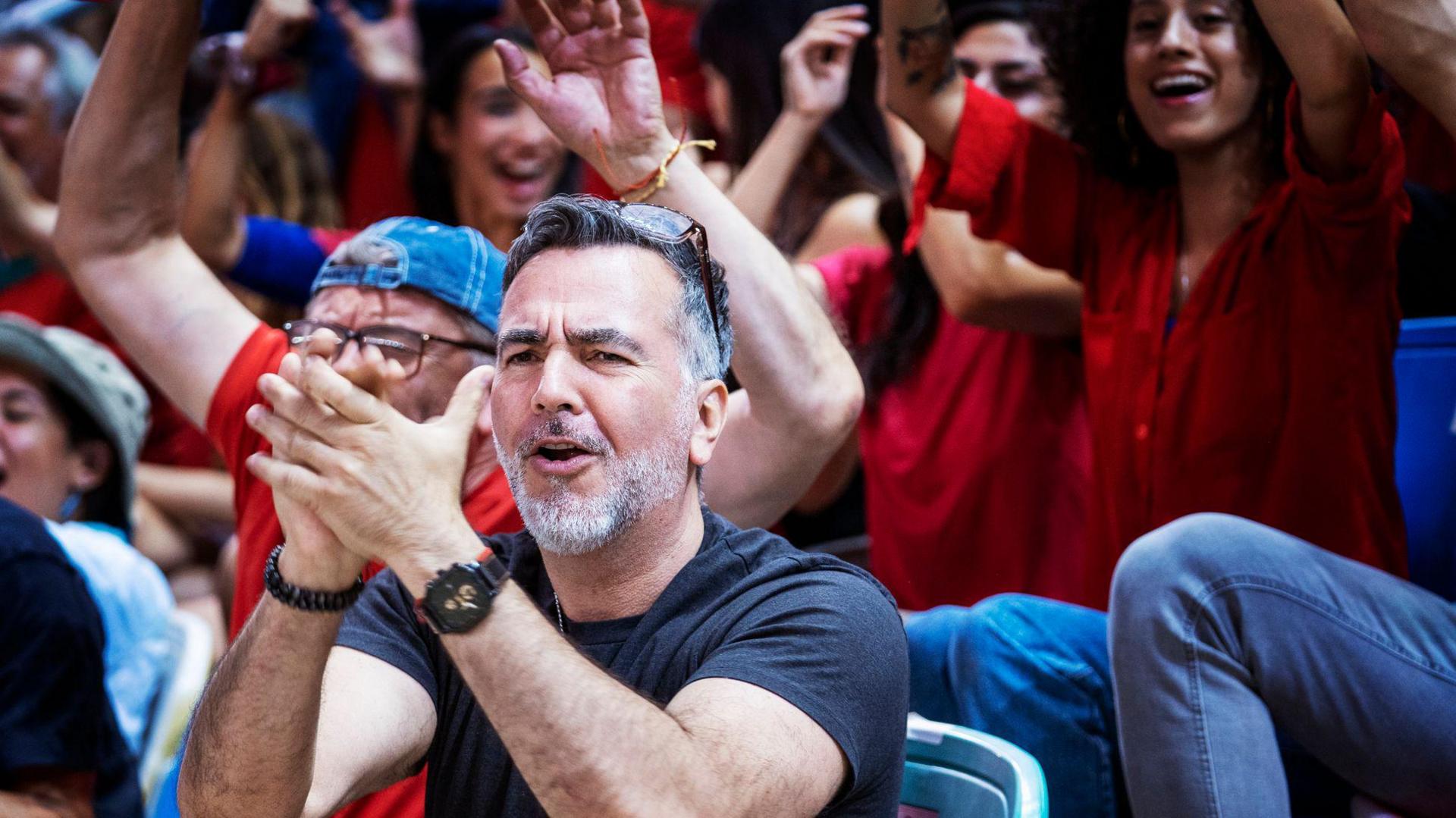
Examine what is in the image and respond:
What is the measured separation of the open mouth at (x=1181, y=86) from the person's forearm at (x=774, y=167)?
2.73ft

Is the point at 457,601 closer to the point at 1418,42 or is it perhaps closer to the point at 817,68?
the point at 1418,42

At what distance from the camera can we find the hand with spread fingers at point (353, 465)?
1342 millimetres

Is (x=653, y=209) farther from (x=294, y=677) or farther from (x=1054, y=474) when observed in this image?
(x=1054, y=474)

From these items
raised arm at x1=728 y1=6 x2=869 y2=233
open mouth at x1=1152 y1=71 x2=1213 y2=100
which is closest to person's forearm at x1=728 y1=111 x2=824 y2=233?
raised arm at x1=728 y1=6 x2=869 y2=233

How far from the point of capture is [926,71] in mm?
2498

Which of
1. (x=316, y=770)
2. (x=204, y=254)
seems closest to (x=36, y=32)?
(x=204, y=254)

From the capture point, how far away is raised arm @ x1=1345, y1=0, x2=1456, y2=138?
1.80 meters

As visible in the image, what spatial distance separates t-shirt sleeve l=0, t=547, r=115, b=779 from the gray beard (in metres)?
0.88

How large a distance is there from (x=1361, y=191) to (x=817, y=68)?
1249 millimetres

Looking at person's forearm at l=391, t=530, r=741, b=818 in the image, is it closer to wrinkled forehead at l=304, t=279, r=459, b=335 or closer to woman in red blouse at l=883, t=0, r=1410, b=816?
woman in red blouse at l=883, t=0, r=1410, b=816

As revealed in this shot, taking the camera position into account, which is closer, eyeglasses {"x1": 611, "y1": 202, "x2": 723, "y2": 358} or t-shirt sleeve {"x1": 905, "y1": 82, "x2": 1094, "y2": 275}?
eyeglasses {"x1": 611, "y1": 202, "x2": 723, "y2": 358}

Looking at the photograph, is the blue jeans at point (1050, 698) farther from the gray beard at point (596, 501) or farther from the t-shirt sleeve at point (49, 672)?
the t-shirt sleeve at point (49, 672)

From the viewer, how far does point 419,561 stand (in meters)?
1.36

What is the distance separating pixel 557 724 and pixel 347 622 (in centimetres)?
55
